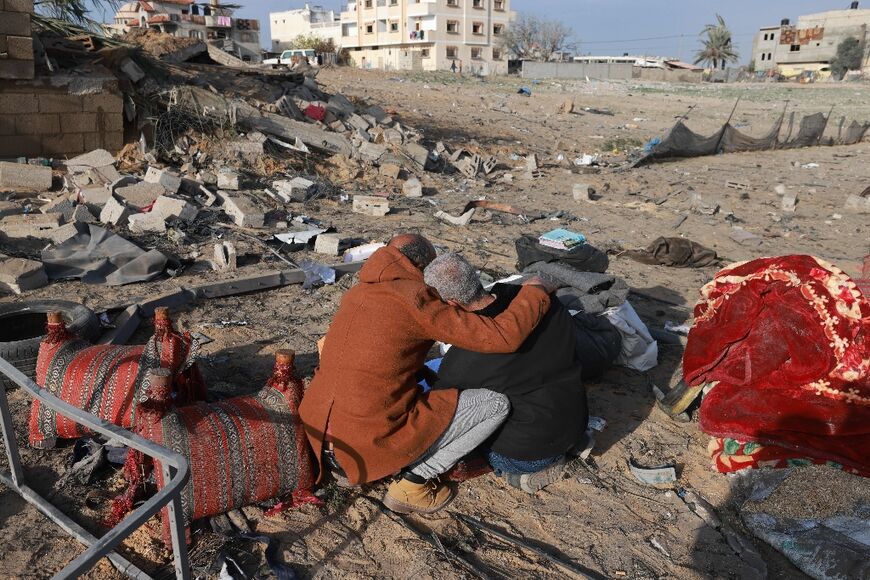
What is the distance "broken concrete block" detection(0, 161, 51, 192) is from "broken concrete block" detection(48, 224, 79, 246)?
7.38 ft

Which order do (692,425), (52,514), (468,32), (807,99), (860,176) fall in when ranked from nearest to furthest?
(52,514)
(692,425)
(860,176)
(807,99)
(468,32)

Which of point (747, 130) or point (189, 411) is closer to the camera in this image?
point (189, 411)

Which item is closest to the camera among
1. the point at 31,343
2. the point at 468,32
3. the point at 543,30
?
the point at 31,343

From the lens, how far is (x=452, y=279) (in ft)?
9.11

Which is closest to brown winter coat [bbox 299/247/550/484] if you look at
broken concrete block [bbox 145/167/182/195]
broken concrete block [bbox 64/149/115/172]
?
broken concrete block [bbox 145/167/182/195]

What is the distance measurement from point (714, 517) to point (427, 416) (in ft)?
5.07

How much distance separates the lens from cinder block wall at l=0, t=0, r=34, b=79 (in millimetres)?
8602

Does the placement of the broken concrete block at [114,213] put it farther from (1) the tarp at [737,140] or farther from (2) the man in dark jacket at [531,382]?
(1) the tarp at [737,140]

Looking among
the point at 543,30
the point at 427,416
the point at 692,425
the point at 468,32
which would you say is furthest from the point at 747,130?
the point at 543,30

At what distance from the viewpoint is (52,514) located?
2.78m

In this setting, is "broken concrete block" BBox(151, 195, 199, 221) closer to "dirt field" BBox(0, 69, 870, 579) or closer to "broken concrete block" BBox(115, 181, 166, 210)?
"broken concrete block" BBox(115, 181, 166, 210)

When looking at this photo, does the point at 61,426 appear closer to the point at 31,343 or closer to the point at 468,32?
the point at 31,343

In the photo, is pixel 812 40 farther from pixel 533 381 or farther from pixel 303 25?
pixel 533 381

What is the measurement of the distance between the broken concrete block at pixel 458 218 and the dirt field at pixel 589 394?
6.6 inches
